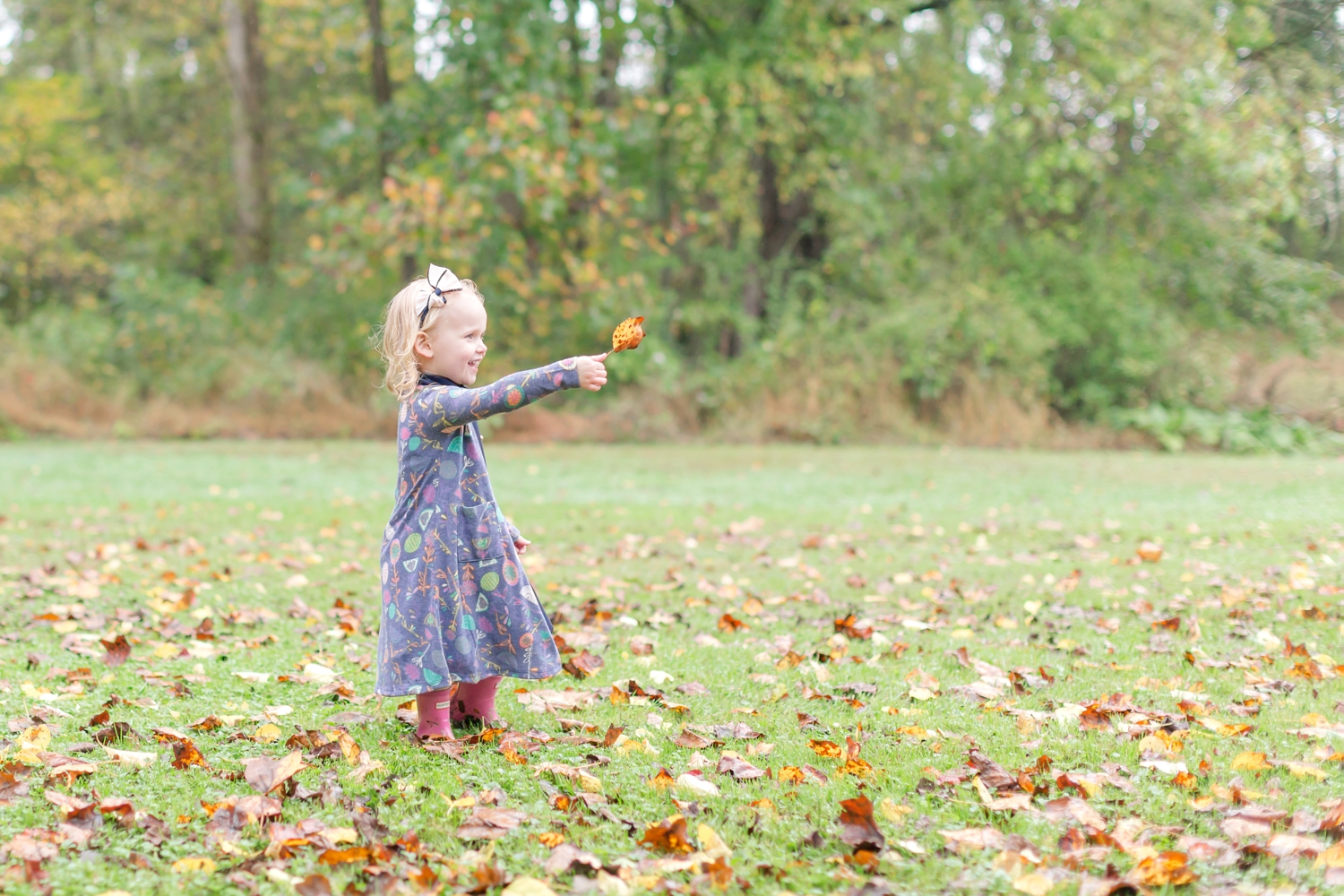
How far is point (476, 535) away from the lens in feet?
11.9

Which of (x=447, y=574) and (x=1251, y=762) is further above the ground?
(x=447, y=574)

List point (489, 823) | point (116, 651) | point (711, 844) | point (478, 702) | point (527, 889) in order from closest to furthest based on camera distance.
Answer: point (527, 889), point (711, 844), point (489, 823), point (478, 702), point (116, 651)

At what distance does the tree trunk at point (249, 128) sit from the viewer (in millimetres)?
19164

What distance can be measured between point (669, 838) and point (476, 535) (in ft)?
4.12

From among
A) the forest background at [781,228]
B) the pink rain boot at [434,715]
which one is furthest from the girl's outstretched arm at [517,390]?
the forest background at [781,228]

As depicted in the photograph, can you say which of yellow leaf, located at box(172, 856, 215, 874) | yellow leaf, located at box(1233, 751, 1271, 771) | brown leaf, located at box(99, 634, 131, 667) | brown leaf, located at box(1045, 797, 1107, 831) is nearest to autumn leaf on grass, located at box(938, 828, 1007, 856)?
brown leaf, located at box(1045, 797, 1107, 831)

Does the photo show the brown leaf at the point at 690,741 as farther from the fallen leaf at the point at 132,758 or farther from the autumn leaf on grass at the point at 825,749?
the fallen leaf at the point at 132,758

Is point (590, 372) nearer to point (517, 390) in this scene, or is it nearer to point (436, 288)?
point (517, 390)

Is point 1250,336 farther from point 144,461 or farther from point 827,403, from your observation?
point 144,461

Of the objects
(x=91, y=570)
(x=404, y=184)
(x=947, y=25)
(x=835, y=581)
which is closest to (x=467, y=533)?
(x=835, y=581)

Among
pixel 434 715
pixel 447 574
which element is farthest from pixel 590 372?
pixel 434 715

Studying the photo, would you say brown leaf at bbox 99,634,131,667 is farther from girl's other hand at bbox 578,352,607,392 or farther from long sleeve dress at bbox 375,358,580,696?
girl's other hand at bbox 578,352,607,392

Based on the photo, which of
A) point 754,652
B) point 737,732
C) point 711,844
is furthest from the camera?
point 754,652

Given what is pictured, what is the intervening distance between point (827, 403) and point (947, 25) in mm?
6068
